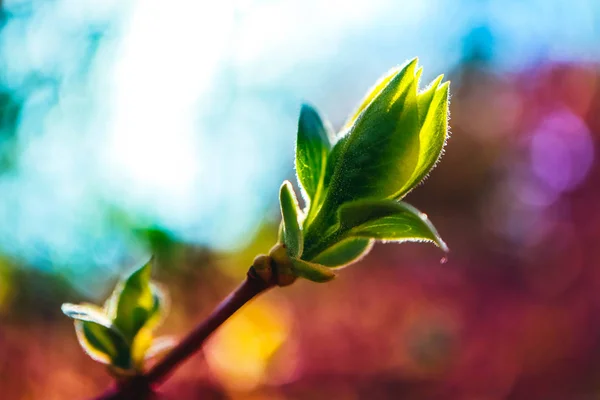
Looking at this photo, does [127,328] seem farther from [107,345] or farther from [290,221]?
[290,221]

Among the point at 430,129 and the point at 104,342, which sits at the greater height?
the point at 430,129

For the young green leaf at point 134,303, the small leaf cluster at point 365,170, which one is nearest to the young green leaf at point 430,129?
the small leaf cluster at point 365,170

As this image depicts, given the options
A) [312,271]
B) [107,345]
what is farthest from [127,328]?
[312,271]

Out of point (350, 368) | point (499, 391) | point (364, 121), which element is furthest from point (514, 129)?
point (364, 121)

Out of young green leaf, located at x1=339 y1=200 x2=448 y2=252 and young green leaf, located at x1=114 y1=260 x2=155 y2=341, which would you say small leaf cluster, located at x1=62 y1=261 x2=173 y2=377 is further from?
young green leaf, located at x1=339 y1=200 x2=448 y2=252

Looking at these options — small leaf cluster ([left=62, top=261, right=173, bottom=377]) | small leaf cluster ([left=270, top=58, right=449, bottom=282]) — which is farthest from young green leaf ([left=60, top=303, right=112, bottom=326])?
small leaf cluster ([left=270, top=58, right=449, bottom=282])

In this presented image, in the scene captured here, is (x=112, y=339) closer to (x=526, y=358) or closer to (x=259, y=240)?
(x=259, y=240)

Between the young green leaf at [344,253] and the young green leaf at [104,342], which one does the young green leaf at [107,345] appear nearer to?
the young green leaf at [104,342]
